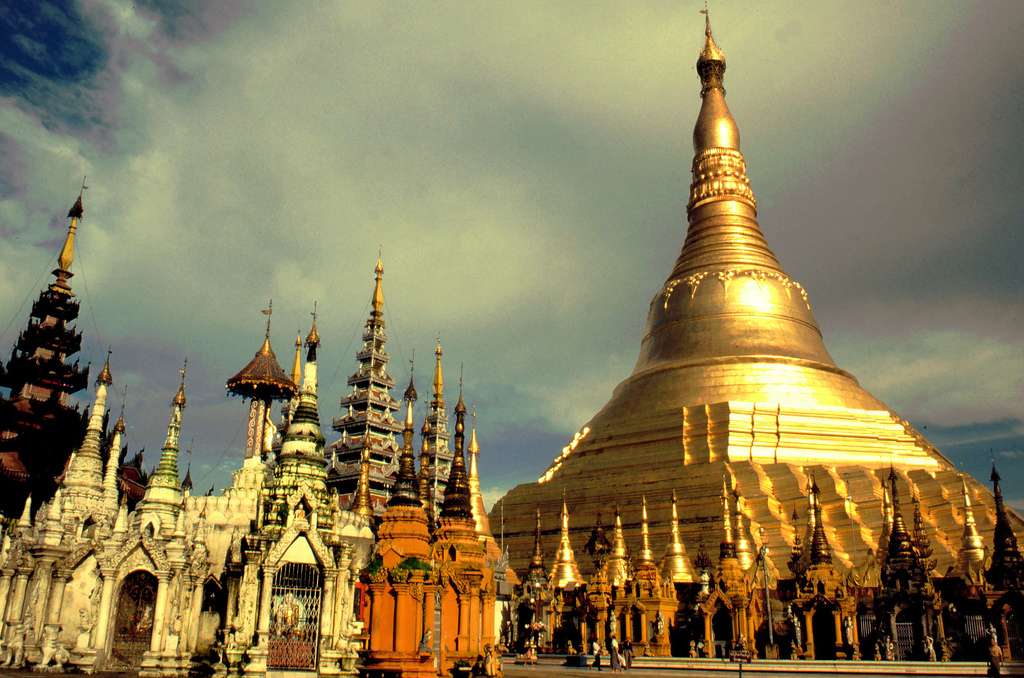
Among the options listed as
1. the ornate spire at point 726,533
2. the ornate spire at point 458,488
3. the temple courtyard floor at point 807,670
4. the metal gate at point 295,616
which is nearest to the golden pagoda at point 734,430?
the ornate spire at point 726,533

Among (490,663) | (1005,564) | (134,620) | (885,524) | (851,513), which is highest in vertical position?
(851,513)

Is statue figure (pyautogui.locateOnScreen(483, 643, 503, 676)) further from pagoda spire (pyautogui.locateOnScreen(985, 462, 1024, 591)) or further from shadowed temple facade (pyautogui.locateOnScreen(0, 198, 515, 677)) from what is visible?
pagoda spire (pyautogui.locateOnScreen(985, 462, 1024, 591))

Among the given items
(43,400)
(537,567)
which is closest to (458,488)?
(537,567)

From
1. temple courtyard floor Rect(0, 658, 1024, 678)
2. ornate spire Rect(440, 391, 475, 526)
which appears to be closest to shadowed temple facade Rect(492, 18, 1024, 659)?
temple courtyard floor Rect(0, 658, 1024, 678)

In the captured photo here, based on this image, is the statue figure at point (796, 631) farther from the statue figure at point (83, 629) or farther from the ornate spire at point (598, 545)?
the statue figure at point (83, 629)

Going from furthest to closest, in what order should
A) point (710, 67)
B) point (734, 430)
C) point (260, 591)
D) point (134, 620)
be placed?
point (710, 67) < point (734, 430) < point (134, 620) < point (260, 591)

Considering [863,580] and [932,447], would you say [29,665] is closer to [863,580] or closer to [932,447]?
[863,580]

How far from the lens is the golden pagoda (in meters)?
30.0

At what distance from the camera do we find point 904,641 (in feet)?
67.9

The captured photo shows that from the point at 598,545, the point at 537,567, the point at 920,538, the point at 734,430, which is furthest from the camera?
the point at 734,430

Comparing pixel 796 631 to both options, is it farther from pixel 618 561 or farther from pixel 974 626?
pixel 618 561

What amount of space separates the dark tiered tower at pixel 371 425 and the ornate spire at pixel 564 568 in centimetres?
1498

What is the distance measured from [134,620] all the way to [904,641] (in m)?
17.5

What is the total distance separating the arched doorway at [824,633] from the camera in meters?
21.8
